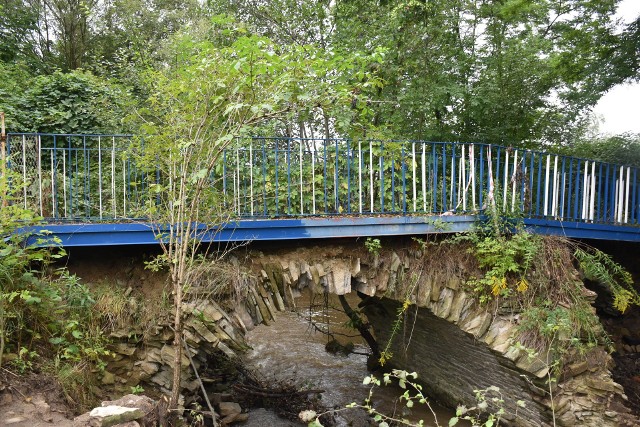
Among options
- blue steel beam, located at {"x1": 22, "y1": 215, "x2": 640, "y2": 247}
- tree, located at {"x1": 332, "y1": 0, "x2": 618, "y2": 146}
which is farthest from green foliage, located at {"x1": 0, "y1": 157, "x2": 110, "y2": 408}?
tree, located at {"x1": 332, "y1": 0, "x2": 618, "y2": 146}

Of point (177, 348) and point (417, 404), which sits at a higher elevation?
point (177, 348)

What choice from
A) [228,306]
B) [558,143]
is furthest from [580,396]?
[558,143]

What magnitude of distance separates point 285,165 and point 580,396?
4261 mm

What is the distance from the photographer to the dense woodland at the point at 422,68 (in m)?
6.99

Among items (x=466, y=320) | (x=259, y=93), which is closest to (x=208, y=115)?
(x=259, y=93)

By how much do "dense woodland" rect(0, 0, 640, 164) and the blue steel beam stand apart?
1.69 metres

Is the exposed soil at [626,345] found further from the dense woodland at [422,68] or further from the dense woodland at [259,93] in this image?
the dense woodland at [422,68]

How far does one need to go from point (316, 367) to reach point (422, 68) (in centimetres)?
614

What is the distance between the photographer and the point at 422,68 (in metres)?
9.04

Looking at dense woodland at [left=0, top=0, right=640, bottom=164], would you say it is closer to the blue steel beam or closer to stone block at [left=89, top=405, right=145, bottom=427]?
the blue steel beam

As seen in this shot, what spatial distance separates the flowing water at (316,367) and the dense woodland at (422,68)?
4.07m

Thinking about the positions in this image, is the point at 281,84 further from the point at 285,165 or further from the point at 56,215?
the point at 56,215

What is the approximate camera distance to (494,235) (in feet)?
18.0

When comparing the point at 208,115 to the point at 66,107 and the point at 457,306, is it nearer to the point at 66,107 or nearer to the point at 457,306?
the point at 457,306
